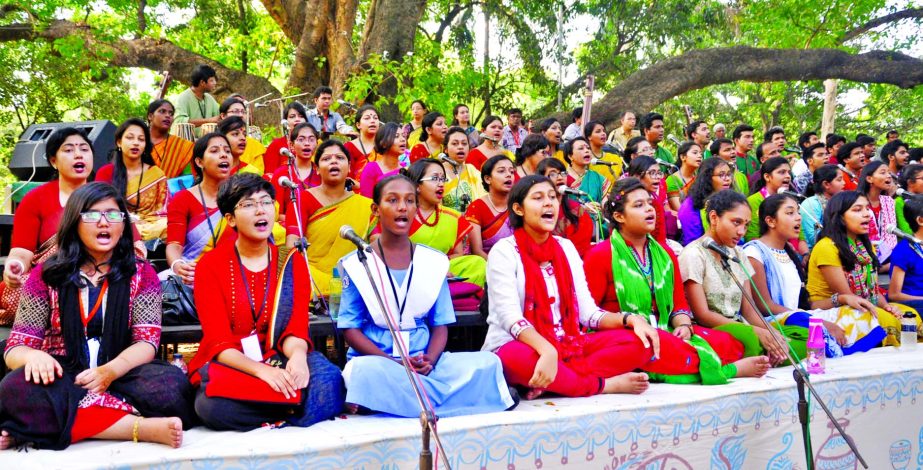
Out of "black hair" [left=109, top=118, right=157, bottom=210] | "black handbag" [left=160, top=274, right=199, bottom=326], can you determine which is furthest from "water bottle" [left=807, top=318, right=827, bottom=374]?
"black hair" [left=109, top=118, right=157, bottom=210]

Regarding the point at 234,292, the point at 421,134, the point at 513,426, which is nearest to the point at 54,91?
the point at 421,134

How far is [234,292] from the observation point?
10.5ft

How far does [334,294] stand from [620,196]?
1.59 meters

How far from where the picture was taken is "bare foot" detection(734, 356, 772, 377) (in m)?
3.96

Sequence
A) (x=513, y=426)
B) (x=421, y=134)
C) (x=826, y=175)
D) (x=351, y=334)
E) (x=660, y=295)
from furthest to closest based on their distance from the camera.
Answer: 1. (x=421, y=134)
2. (x=826, y=175)
3. (x=660, y=295)
4. (x=351, y=334)
5. (x=513, y=426)

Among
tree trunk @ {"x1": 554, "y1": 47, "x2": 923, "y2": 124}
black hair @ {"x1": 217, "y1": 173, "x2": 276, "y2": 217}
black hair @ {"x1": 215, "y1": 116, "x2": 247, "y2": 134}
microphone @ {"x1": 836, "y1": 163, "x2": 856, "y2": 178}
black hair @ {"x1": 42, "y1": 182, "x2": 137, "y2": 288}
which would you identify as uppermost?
tree trunk @ {"x1": 554, "y1": 47, "x2": 923, "y2": 124}

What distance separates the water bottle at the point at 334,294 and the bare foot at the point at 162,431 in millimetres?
1115

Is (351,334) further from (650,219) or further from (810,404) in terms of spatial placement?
(810,404)

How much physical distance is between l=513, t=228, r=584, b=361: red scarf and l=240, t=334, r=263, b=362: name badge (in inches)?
48.0

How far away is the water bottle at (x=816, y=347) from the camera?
4.04m

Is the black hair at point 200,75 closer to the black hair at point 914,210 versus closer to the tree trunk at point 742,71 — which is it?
the black hair at point 914,210

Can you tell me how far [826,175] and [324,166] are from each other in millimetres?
4421

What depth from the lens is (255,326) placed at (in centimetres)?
323

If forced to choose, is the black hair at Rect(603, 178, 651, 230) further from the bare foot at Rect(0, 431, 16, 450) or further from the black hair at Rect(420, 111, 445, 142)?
the black hair at Rect(420, 111, 445, 142)
